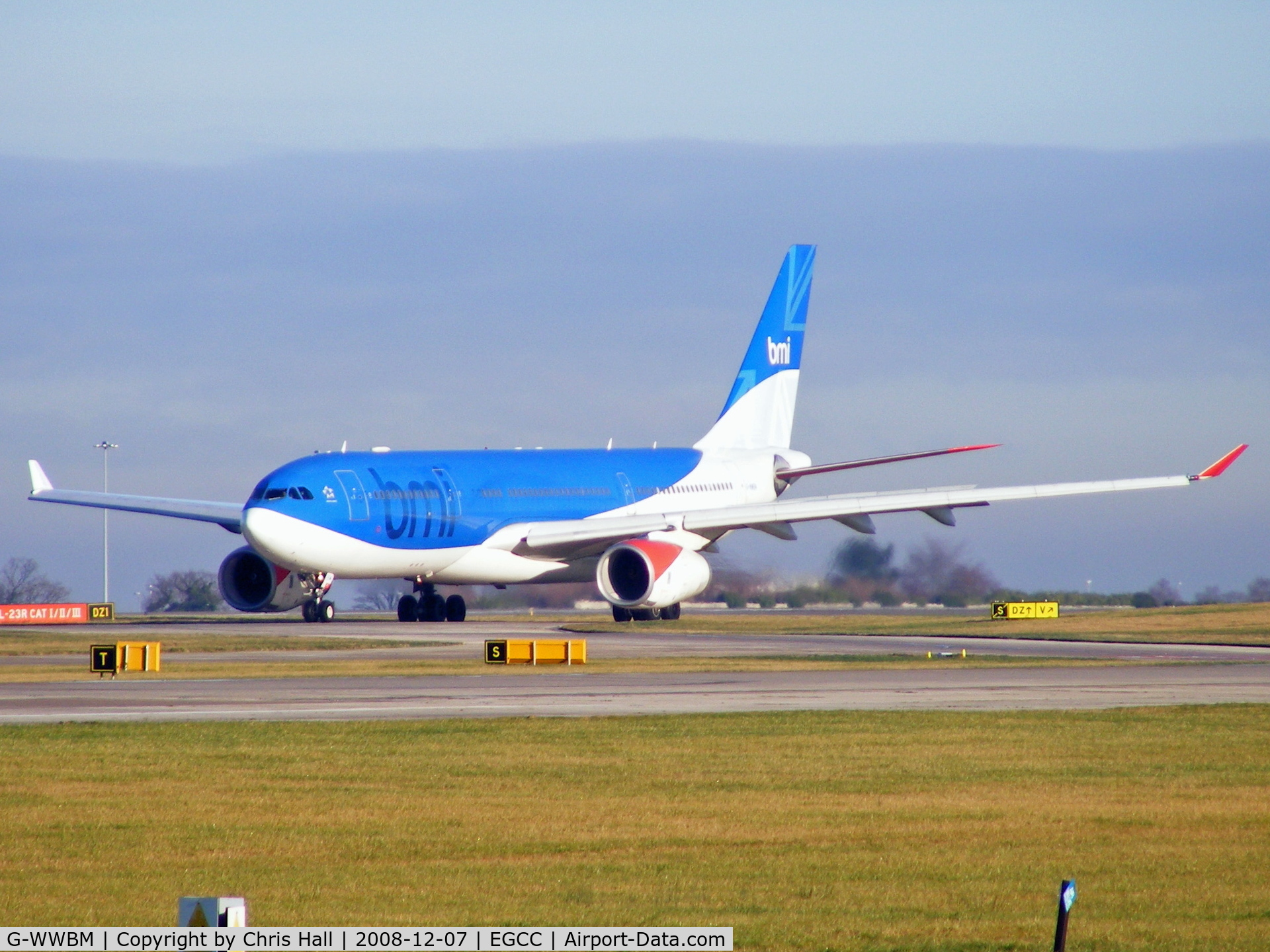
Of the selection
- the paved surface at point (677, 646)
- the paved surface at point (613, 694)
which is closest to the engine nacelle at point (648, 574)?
the paved surface at point (677, 646)

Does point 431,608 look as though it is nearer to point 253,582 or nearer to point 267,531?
point 253,582

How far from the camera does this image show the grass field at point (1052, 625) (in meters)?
44.2

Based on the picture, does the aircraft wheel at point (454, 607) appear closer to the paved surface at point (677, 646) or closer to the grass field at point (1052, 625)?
the grass field at point (1052, 625)

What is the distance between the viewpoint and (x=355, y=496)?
1768 inches

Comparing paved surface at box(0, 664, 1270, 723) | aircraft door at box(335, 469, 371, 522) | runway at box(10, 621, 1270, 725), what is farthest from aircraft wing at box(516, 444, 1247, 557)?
paved surface at box(0, 664, 1270, 723)

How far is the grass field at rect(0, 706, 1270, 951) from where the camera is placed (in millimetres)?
10844

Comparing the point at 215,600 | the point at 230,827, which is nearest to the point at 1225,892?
the point at 230,827

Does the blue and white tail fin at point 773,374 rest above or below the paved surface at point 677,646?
above

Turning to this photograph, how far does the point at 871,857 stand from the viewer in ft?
41.7

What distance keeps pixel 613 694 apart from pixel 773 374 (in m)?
32.7

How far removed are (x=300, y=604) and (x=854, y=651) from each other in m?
20.2

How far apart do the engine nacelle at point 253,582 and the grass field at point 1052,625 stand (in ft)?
25.5

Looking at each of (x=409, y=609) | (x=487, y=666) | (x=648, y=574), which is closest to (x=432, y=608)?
(x=409, y=609)

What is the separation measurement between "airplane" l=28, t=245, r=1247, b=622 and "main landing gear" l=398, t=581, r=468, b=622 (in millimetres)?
47
